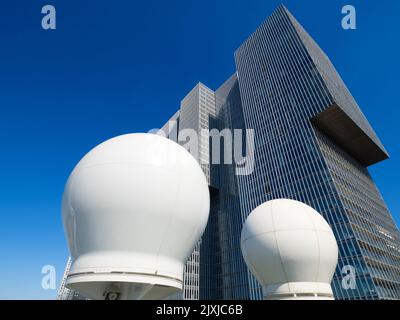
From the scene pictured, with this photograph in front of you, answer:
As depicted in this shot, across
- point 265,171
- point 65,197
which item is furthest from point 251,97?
point 65,197

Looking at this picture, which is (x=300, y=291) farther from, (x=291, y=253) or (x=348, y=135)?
(x=348, y=135)

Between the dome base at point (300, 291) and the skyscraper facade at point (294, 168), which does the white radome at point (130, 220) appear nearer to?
the dome base at point (300, 291)

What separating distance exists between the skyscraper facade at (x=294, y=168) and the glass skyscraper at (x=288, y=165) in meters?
0.26

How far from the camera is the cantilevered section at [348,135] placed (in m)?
71.2

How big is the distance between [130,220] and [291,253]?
8598mm

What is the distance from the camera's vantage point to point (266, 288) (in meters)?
14.2

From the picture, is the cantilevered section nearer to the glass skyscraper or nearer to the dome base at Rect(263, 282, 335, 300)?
the glass skyscraper

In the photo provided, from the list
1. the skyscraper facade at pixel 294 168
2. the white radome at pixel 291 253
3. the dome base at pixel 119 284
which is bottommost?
the dome base at pixel 119 284

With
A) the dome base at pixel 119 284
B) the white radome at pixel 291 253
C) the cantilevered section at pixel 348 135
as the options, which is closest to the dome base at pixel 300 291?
the white radome at pixel 291 253

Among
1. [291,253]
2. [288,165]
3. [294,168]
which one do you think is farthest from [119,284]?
[288,165]

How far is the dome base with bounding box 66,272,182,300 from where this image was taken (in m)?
8.46

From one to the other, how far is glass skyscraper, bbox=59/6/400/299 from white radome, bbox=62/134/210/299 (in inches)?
1954
